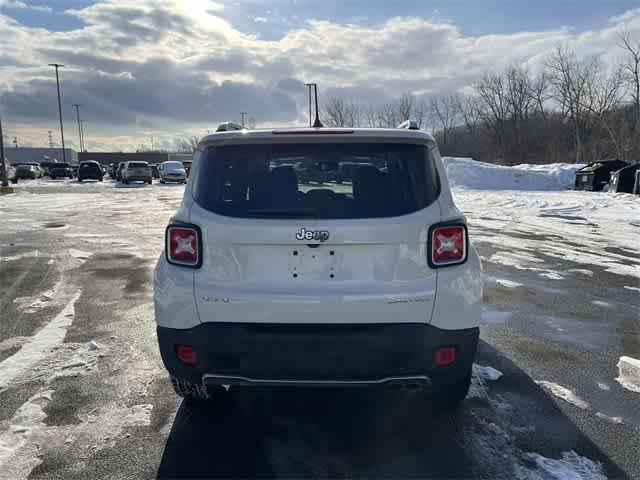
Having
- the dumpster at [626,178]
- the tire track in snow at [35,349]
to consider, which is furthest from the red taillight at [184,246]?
the dumpster at [626,178]

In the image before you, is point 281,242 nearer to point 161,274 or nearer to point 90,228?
point 161,274

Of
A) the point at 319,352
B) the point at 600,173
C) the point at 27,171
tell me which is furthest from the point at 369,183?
the point at 27,171

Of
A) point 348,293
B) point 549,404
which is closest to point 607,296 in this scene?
point 549,404

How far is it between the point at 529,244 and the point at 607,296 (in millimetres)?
3874

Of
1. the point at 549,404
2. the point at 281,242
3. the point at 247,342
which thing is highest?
the point at 281,242

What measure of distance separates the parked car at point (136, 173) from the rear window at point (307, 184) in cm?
3697

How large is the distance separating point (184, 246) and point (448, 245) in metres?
1.54

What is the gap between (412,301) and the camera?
2572 mm

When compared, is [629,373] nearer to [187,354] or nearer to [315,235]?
[315,235]

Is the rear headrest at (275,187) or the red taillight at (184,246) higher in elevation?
the rear headrest at (275,187)

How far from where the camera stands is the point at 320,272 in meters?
2.59

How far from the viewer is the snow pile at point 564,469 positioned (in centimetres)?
256

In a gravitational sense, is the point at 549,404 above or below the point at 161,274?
below

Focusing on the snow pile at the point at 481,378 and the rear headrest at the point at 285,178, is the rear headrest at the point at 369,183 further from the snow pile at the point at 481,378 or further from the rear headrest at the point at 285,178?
the snow pile at the point at 481,378
